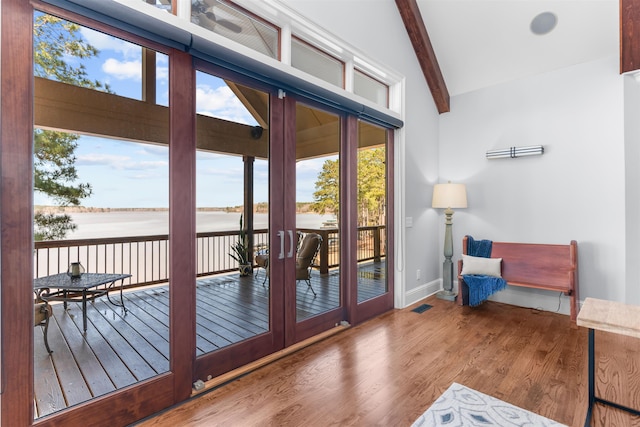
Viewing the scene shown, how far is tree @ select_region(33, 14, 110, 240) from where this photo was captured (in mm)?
1611

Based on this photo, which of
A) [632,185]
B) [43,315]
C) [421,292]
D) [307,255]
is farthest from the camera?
[421,292]

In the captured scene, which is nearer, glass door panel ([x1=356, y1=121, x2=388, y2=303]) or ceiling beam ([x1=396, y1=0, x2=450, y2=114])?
glass door panel ([x1=356, y1=121, x2=388, y2=303])

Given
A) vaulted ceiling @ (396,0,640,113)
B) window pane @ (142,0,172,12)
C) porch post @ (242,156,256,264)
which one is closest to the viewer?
window pane @ (142,0,172,12)

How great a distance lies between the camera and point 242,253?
2611 millimetres

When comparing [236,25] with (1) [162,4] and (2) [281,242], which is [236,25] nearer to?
(1) [162,4]

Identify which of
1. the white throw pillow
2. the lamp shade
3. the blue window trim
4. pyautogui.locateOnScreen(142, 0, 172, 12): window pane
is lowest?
the white throw pillow

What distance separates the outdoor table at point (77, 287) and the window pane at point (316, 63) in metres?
2.27

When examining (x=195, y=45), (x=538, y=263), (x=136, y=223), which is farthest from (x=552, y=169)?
(x=136, y=223)

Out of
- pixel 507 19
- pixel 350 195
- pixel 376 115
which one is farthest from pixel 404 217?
pixel 507 19

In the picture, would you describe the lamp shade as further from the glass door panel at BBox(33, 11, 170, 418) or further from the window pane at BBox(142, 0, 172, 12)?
the window pane at BBox(142, 0, 172, 12)

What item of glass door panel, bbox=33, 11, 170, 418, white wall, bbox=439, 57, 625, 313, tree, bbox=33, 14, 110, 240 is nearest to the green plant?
glass door panel, bbox=33, 11, 170, 418

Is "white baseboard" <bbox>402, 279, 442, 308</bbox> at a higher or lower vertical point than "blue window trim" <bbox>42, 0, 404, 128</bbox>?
lower

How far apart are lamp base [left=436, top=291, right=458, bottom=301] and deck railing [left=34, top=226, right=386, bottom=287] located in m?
2.55

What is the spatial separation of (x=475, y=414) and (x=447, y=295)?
256 cm
